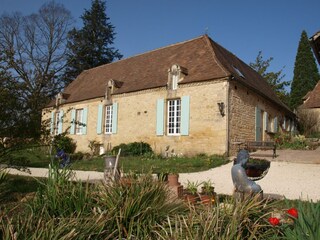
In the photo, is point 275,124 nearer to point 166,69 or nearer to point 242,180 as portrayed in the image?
point 166,69

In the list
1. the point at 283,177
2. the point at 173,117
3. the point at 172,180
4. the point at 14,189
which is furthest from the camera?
the point at 173,117

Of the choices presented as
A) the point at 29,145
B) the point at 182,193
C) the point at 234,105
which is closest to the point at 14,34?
the point at 234,105

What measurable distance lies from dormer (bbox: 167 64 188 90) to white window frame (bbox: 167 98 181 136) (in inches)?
30.8

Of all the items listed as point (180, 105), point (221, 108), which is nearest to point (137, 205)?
point (221, 108)

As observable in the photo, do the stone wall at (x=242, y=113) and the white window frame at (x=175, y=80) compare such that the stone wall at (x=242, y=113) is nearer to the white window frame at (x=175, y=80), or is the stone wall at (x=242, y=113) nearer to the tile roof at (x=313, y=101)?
the white window frame at (x=175, y=80)

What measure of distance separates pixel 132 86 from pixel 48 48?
17.9 meters

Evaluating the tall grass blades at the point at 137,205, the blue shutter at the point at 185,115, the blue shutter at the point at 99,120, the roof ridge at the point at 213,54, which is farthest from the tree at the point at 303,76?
the tall grass blades at the point at 137,205

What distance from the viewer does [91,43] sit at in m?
34.9

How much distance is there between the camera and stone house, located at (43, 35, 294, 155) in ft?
46.4

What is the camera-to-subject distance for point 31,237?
2133 mm

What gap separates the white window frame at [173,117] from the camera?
1560 centimetres

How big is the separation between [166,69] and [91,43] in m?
20.4

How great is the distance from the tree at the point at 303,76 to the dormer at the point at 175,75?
20162 millimetres

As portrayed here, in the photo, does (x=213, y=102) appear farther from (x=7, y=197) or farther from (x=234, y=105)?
(x=7, y=197)
